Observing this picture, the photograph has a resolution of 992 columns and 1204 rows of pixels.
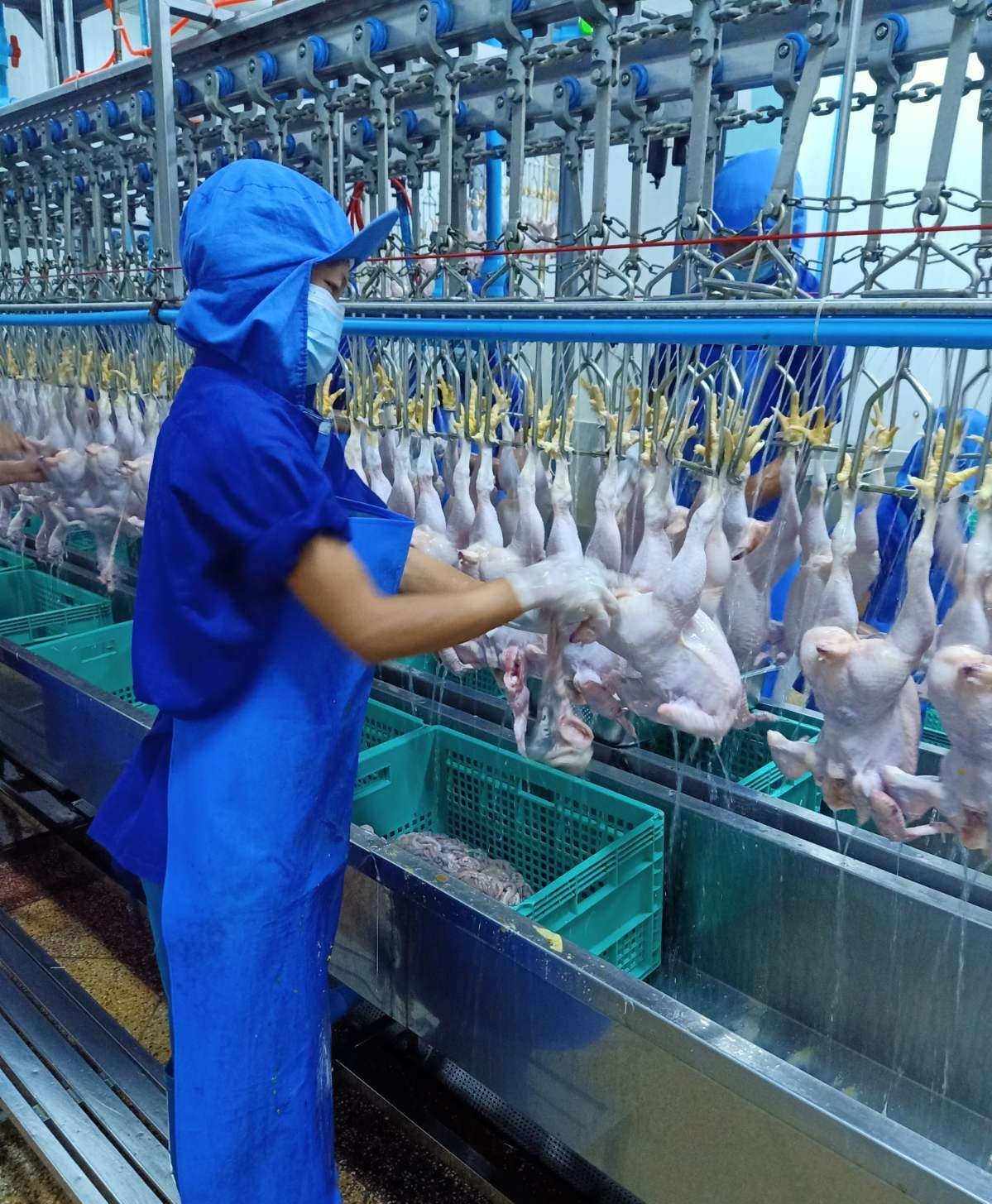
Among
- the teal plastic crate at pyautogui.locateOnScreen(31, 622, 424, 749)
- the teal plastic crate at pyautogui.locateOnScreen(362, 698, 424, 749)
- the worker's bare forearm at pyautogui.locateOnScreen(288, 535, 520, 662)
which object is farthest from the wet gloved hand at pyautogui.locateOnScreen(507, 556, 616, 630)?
the teal plastic crate at pyautogui.locateOnScreen(31, 622, 424, 749)

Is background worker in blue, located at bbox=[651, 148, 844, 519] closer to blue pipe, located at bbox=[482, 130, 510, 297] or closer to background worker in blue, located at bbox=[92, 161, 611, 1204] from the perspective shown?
background worker in blue, located at bbox=[92, 161, 611, 1204]

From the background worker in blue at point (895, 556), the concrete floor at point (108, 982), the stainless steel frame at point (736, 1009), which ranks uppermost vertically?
the background worker in blue at point (895, 556)

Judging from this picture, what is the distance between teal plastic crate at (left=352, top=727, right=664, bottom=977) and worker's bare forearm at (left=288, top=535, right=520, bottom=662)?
87cm

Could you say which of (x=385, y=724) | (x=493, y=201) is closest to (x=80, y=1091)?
(x=385, y=724)

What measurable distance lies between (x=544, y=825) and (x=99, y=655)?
1934mm

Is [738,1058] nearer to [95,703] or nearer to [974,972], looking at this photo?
[974,972]

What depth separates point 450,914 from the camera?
1862 mm

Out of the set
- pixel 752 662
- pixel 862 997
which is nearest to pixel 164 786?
pixel 752 662

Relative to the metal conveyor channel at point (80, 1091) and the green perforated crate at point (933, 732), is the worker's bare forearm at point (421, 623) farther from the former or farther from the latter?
the green perforated crate at point (933, 732)

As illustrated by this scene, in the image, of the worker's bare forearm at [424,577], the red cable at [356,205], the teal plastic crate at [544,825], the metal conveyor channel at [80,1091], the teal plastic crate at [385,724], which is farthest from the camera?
the red cable at [356,205]

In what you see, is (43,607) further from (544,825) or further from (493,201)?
(544,825)

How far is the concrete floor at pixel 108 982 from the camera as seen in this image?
2158 millimetres

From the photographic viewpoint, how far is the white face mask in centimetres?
139

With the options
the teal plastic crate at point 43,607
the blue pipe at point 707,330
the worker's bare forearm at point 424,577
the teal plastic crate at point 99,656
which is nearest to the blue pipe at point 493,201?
the teal plastic crate at point 99,656
